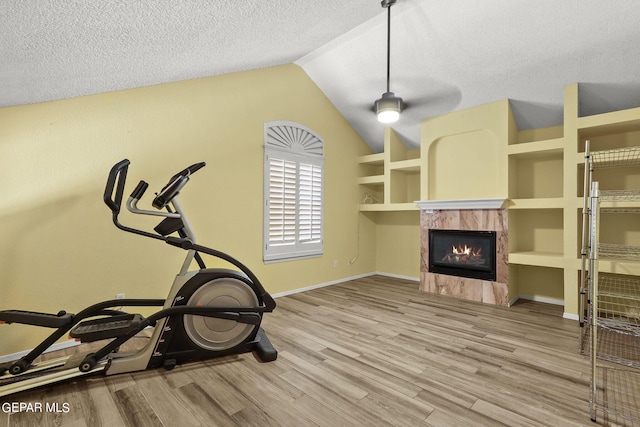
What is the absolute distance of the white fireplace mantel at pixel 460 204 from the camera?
12.3 feet

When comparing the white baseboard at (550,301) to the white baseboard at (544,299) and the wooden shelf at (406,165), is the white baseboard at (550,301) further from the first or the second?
the wooden shelf at (406,165)

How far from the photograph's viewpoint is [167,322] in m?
2.14

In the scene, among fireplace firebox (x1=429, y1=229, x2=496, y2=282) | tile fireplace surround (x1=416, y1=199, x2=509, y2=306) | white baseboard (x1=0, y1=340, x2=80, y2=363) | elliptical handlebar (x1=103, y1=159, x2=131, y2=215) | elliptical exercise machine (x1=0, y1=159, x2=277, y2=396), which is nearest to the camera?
elliptical exercise machine (x1=0, y1=159, x2=277, y2=396)

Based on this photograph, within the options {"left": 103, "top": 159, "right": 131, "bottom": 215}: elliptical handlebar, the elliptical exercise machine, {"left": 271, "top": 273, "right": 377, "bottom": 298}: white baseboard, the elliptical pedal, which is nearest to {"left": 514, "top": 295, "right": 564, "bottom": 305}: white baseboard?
{"left": 271, "top": 273, "right": 377, "bottom": 298}: white baseboard

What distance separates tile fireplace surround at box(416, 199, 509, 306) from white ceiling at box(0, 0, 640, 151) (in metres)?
1.30

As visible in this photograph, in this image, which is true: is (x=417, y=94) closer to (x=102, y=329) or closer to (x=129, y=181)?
(x=129, y=181)

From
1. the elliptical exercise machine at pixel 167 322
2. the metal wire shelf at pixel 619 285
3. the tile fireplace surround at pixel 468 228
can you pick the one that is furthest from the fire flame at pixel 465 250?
the elliptical exercise machine at pixel 167 322

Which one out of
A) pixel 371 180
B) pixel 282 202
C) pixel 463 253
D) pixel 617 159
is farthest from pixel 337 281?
pixel 617 159

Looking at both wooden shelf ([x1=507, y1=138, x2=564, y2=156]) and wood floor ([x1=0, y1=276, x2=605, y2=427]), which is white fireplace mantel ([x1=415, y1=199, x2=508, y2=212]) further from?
wood floor ([x1=0, y1=276, x2=605, y2=427])

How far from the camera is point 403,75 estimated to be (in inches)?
153

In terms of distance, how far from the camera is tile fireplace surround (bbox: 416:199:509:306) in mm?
3736

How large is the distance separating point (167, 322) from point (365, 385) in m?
1.46

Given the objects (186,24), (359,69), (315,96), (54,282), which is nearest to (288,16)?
(186,24)

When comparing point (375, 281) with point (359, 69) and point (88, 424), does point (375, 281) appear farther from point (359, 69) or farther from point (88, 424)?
point (88, 424)
